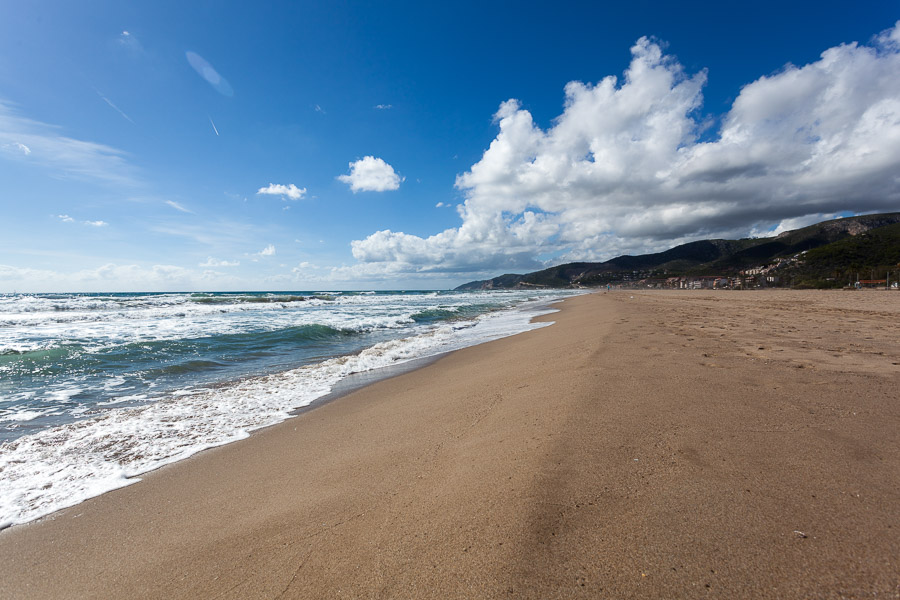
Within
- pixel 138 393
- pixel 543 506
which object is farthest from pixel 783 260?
pixel 138 393

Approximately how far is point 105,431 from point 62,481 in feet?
5.20

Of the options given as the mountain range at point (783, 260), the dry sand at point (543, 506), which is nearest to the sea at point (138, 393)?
the dry sand at point (543, 506)

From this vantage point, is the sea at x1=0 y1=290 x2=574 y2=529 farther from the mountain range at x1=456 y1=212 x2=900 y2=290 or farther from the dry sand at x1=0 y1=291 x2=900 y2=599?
the mountain range at x1=456 y1=212 x2=900 y2=290

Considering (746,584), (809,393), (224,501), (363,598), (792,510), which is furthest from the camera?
(809,393)

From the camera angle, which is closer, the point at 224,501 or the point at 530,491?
the point at 530,491

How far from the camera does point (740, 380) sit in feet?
13.8

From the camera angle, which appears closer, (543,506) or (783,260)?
(543,506)

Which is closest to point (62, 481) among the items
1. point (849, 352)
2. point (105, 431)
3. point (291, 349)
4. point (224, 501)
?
point (105, 431)

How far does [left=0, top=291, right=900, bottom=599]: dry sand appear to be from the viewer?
1.60 meters

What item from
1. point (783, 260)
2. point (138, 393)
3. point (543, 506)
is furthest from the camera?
point (783, 260)

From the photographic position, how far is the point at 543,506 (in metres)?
2.04

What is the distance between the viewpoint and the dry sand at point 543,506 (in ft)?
5.25

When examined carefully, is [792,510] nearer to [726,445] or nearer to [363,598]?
[726,445]

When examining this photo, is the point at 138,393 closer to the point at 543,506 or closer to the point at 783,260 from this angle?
the point at 543,506
